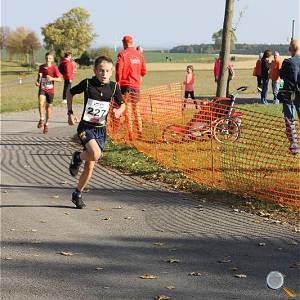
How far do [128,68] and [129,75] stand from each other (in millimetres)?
145

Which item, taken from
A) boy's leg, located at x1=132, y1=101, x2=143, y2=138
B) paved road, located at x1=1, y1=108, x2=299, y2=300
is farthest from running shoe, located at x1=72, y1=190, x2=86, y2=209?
boy's leg, located at x1=132, y1=101, x2=143, y2=138

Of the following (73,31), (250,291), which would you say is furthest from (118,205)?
(73,31)

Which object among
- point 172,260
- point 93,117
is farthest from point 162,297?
point 93,117

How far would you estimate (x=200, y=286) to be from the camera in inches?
197

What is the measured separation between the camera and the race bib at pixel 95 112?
7934 millimetres

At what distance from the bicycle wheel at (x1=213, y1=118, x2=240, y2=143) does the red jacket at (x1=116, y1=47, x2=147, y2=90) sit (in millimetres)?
2686

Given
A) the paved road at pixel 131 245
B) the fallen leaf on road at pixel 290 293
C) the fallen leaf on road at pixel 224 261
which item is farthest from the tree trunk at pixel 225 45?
the fallen leaf on road at pixel 290 293

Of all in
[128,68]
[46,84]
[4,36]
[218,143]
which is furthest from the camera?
[4,36]

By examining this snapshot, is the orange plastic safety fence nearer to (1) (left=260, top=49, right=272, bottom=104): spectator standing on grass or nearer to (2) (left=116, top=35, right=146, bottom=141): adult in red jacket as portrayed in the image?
(2) (left=116, top=35, right=146, bottom=141): adult in red jacket

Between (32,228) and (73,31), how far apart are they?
9617 cm

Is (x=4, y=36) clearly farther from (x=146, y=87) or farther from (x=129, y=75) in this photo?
(x=129, y=75)

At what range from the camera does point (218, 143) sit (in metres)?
10.8

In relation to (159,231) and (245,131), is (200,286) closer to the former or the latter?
(159,231)

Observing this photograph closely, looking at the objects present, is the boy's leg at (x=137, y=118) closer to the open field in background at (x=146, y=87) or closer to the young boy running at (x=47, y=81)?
the young boy running at (x=47, y=81)
